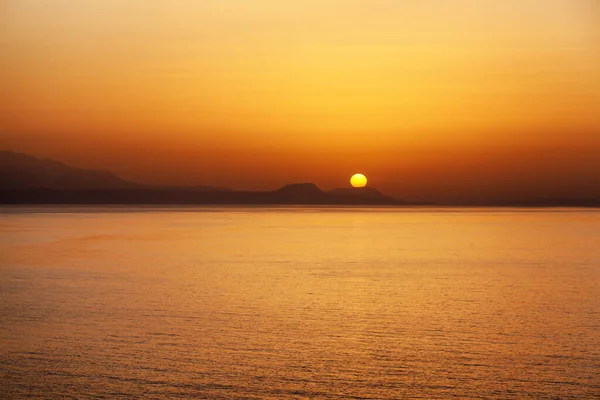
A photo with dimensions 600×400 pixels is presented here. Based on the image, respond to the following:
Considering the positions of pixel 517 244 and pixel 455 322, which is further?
pixel 517 244

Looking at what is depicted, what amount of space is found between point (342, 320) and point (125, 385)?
532 centimetres

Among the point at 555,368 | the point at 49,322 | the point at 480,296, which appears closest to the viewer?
the point at 555,368

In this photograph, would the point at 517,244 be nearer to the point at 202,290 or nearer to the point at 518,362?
the point at 202,290

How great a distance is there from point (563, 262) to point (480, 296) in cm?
1067

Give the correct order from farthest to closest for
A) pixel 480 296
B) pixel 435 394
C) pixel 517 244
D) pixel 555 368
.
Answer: pixel 517 244, pixel 480 296, pixel 555 368, pixel 435 394

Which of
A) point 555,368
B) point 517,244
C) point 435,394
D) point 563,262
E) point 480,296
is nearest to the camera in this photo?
A: point 435,394

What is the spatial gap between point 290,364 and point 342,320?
3.55 metres

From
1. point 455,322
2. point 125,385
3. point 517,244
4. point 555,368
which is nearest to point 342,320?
point 455,322

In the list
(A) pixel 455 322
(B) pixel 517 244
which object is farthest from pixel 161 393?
(B) pixel 517 244

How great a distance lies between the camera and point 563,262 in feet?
85.5

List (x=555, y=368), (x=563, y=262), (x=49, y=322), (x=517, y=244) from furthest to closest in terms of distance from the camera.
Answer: (x=517, y=244)
(x=563, y=262)
(x=49, y=322)
(x=555, y=368)

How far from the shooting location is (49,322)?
42.4 feet

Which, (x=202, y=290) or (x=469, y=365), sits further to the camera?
(x=202, y=290)

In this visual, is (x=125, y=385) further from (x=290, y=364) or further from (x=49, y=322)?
(x=49, y=322)
